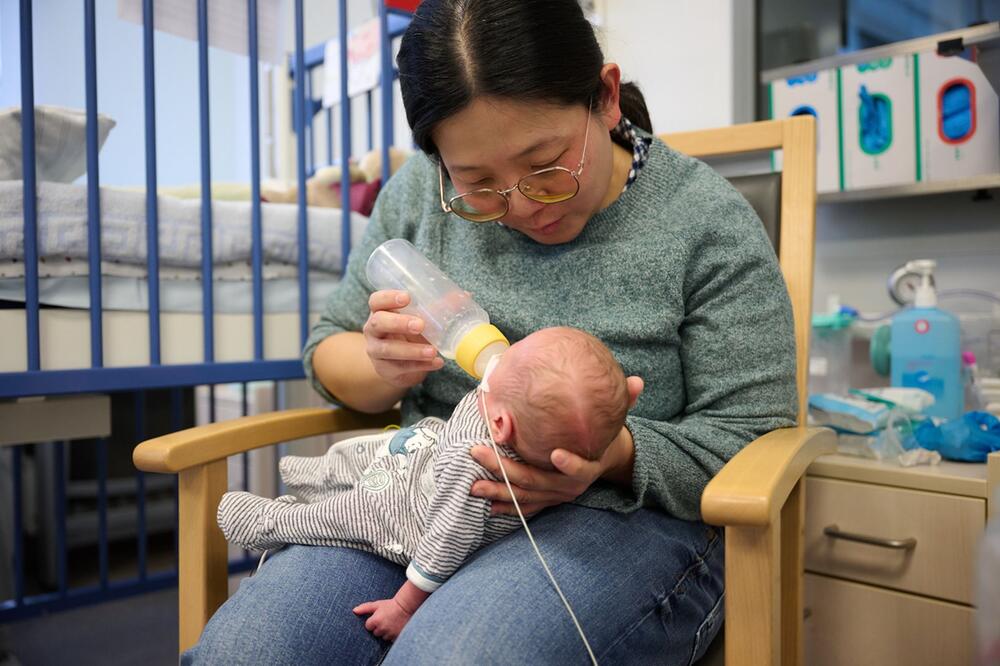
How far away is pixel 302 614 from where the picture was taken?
0.84 m

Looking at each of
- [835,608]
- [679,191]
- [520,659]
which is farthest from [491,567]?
[835,608]

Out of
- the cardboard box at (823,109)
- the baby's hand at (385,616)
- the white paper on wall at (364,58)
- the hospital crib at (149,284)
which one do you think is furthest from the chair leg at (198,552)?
the cardboard box at (823,109)

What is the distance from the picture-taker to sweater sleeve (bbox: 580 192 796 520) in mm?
935

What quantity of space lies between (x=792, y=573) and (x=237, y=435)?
0.74 meters

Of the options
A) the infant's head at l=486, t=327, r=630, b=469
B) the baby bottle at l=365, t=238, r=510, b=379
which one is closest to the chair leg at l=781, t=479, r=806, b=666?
the infant's head at l=486, t=327, r=630, b=469

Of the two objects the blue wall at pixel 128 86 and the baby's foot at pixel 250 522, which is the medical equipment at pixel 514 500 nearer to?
the baby's foot at pixel 250 522

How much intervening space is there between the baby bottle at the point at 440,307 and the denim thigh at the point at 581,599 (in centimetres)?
21

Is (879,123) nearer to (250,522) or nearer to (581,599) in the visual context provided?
(581,599)

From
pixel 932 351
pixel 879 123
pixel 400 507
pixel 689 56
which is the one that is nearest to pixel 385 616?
pixel 400 507

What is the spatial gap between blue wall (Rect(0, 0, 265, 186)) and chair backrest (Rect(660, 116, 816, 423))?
113cm

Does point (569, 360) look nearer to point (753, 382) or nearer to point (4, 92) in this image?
point (753, 382)

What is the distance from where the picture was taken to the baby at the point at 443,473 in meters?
0.79

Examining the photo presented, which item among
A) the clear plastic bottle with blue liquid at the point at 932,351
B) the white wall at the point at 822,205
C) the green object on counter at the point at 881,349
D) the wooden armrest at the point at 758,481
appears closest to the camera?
the wooden armrest at the point at 758,481

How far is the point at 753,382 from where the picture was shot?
0.98 m
